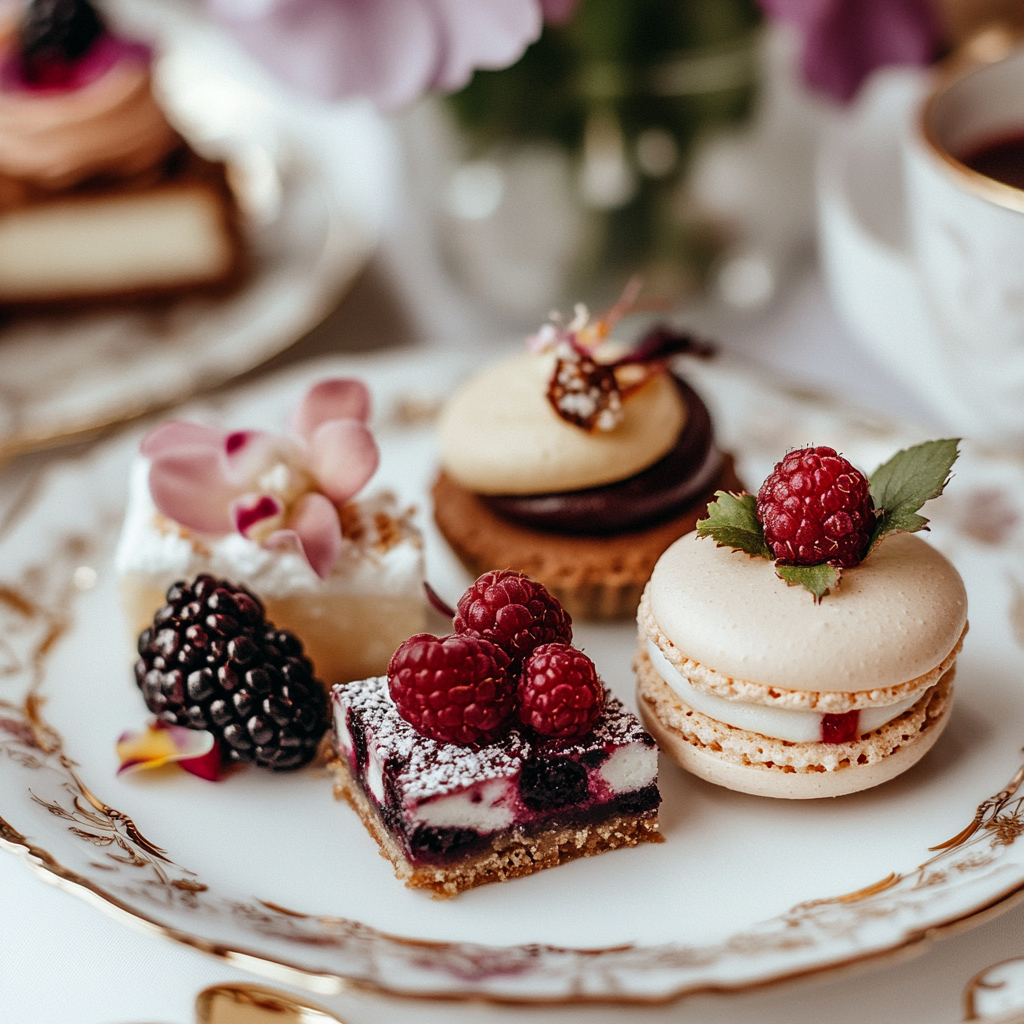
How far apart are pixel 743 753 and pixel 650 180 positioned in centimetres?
131

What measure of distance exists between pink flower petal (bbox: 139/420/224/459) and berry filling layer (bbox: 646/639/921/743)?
0.71 meters

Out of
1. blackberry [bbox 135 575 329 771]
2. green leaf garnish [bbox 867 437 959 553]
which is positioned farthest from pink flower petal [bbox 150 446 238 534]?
green leaf garnish [bbox 867 437 959 553]

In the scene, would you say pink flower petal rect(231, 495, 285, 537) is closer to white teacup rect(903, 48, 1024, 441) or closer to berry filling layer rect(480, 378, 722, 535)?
berry filling layer rect(480, 378, 722, 535)

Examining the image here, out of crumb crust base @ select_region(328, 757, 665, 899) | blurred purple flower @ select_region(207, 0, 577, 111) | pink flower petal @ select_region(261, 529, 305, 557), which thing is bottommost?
crumb crust base @ select_region(328, 757, 665, 899)

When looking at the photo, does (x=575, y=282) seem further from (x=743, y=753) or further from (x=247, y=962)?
(x=247, y=962)

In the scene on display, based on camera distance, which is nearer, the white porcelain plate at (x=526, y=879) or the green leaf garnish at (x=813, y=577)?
the white porcelain plate at (x=526, y=879)

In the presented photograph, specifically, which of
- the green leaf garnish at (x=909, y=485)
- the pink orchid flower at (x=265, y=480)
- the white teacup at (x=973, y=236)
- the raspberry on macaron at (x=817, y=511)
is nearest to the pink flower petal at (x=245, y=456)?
the pink orchid flower at (x=265, y=480)

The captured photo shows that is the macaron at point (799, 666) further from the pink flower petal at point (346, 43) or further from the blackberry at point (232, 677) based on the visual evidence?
the pink flower petal at point (346, 43)

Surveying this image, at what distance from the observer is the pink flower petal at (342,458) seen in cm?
173

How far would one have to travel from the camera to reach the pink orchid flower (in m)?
1.68

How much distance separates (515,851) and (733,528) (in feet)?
1.51

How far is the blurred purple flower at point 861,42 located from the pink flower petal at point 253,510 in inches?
44.5

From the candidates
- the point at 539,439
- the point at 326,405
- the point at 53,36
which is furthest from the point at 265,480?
the point at 53,36

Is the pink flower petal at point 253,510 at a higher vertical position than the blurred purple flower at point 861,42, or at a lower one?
lower
